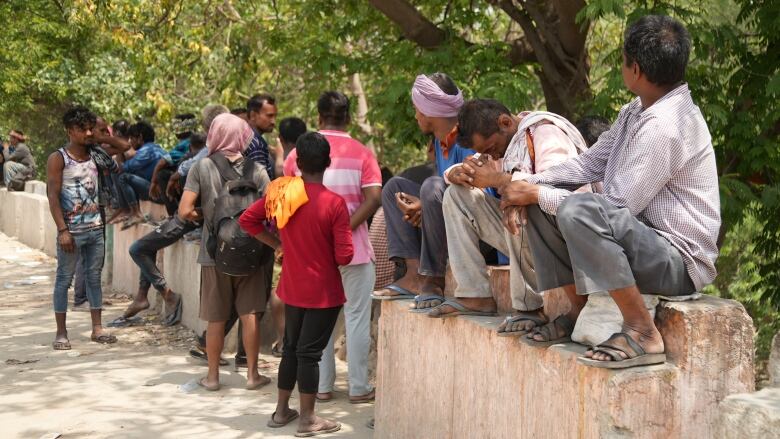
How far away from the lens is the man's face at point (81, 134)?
791 centimetres

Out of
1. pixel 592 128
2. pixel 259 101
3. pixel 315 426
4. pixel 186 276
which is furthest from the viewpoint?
pixel 186 276

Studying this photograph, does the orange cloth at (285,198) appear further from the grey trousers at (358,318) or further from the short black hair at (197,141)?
the short black hair at (197,141)

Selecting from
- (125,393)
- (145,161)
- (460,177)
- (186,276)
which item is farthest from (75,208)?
(460,177)

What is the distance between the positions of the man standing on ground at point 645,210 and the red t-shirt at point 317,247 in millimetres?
1980

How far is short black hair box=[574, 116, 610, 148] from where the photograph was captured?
5230 millimetres

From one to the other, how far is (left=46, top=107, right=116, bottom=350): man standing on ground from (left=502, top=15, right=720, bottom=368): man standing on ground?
204 inches

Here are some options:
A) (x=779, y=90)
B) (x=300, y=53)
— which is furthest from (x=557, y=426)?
(x=300, y=53)

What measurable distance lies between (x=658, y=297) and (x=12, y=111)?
21.2m

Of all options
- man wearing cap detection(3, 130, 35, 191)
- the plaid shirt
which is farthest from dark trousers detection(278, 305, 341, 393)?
man wearing cap detection(3, 130, 35, 191)

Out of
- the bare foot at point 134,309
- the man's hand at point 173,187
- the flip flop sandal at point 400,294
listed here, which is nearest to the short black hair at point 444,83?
the flip flop sandal at point 400,294

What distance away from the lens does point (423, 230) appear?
197 inches

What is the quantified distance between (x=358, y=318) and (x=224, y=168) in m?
1.52

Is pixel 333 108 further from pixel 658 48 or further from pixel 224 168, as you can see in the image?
pixel 658 48

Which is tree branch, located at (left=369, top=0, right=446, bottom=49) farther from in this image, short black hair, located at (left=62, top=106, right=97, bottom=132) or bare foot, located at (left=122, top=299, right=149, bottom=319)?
bare foot, located at (left=122, top=299, right=149, bottom=319)
